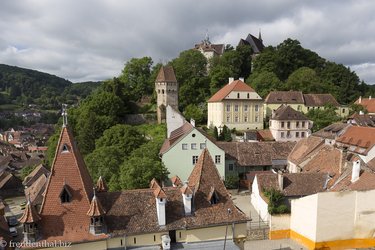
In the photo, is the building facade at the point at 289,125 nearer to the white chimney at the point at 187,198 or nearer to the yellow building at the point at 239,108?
the yellow building at the point at 239,108

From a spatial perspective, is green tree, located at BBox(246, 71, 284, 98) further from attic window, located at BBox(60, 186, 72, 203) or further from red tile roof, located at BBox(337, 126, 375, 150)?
attic window, located at BBox(60, 186, 72, 203)

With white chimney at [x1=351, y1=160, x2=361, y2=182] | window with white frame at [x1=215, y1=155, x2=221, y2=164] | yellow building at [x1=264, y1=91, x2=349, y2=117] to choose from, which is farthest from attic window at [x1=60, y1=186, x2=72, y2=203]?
yellow building at [x1=264, y1=91, x2=349, y2=117]

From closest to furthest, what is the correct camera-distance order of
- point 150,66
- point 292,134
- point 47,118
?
point 292,134 < point 150,66 < point 47,118

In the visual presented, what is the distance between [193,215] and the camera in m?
18.5

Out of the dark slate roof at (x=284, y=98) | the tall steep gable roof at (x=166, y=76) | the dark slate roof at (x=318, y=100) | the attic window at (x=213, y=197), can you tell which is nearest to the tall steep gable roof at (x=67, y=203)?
the attic window at (x=213, y=197)

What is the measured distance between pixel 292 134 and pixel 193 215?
41.0 meters

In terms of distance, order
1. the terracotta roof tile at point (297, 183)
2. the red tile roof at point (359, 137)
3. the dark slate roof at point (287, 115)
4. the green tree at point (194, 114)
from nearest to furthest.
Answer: the terracotta roof tile at point (297, 183)
the red tile roof at point (359, 137)
the dark slate roof at point (287, 115)
the green tree at point (194, 114)

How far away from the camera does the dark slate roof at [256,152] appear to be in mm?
40500

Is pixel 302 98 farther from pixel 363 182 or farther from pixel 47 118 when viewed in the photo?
pixel 47 118

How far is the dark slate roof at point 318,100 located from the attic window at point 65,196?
5719 cm

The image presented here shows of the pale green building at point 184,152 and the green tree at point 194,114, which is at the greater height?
the green tree at point 194,114

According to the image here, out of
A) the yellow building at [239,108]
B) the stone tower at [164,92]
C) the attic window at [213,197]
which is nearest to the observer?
the attic window at [213,197]

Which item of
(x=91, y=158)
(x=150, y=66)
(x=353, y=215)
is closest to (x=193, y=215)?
(x=353, y=215)

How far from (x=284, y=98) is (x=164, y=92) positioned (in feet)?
83.8
